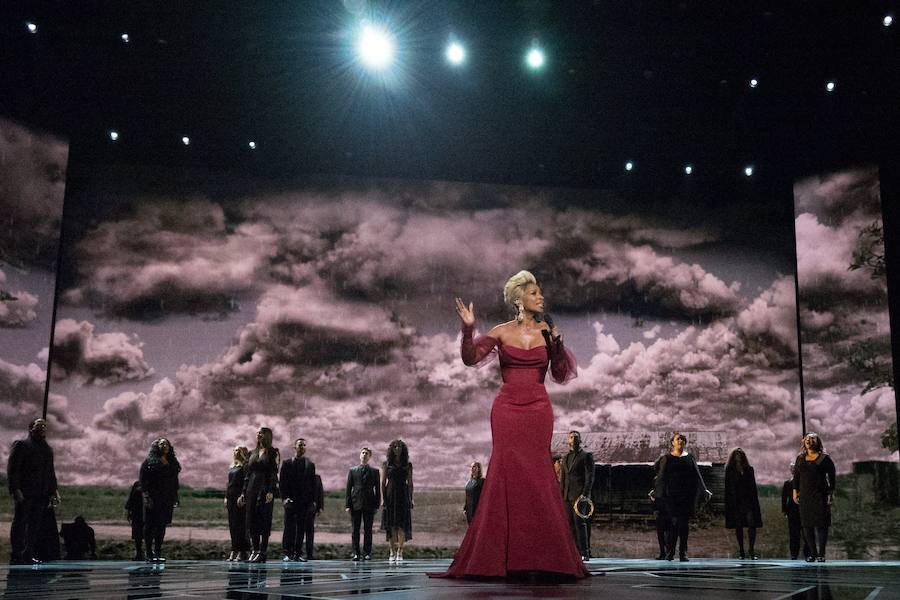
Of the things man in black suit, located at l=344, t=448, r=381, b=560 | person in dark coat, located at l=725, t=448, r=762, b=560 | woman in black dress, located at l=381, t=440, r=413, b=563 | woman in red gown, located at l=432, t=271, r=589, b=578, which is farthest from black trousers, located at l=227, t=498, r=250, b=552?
person in dark coat, located at l=725, t=448, r=762, b=560

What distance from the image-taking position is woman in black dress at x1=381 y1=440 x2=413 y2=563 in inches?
394

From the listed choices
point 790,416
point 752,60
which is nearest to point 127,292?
point 752,60

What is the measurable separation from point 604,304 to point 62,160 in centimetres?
903

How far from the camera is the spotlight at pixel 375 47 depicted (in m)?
9.72

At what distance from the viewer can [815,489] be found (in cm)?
883

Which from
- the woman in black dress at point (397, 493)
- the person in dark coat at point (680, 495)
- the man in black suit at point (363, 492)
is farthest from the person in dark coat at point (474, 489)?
the person in dark coat at point (680, 495)

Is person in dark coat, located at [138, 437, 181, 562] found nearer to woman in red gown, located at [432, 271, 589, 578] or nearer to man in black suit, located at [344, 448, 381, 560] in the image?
man in black suit, located at [344, 448, 381, 560]

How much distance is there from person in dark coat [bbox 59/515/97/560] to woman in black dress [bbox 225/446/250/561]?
3.44 m

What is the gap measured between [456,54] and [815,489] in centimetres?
657

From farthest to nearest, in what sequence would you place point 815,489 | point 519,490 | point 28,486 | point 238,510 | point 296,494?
point 296,494
point 238,510
point 815,489
point 28,486
point 519,490

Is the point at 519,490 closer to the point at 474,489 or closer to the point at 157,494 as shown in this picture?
the point at 157,494

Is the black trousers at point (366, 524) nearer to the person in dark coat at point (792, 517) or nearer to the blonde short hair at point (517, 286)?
the person in dark coat at point (792, 517)

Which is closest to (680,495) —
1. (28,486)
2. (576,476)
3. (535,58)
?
(576,476)

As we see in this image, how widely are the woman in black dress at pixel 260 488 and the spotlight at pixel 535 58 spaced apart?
5.51 metres
